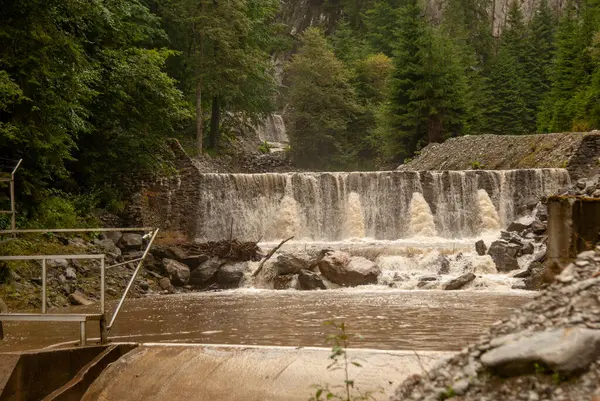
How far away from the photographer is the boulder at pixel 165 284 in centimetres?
1569

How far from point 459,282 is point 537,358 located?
35.8 feet

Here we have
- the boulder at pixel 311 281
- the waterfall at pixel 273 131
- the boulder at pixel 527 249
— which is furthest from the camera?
the waterfall at pixel 273 131

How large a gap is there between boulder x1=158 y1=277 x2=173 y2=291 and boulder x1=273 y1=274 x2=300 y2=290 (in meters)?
2.46

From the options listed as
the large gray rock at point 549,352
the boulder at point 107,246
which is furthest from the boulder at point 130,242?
the large gray rock at point 549,352

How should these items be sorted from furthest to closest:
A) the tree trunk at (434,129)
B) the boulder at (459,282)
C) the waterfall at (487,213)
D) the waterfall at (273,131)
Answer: the waterfall at (273,131) < the tree trunk at (434,129) < the waterfall at (487,213) < the boulder at (459,282)

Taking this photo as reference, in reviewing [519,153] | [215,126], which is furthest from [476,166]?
[215,126]

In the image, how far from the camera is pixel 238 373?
613 cm

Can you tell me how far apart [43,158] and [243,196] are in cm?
868

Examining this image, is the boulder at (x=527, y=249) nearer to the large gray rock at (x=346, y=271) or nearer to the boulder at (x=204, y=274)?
the large gray rock at (x=346, y=271)

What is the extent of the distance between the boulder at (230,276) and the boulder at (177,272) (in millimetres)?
802

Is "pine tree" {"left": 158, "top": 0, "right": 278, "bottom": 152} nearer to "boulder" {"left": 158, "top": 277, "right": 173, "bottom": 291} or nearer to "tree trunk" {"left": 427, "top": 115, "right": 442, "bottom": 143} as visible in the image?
"tree trunk" {"left": 427, "top": 115, "right": 442, "bottom": 143}

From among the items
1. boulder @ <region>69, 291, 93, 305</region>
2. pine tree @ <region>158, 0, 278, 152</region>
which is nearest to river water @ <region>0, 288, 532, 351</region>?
boulder @ <region>69, 291, 93, 305</region>

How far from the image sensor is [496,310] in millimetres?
11062

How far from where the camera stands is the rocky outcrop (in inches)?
155
